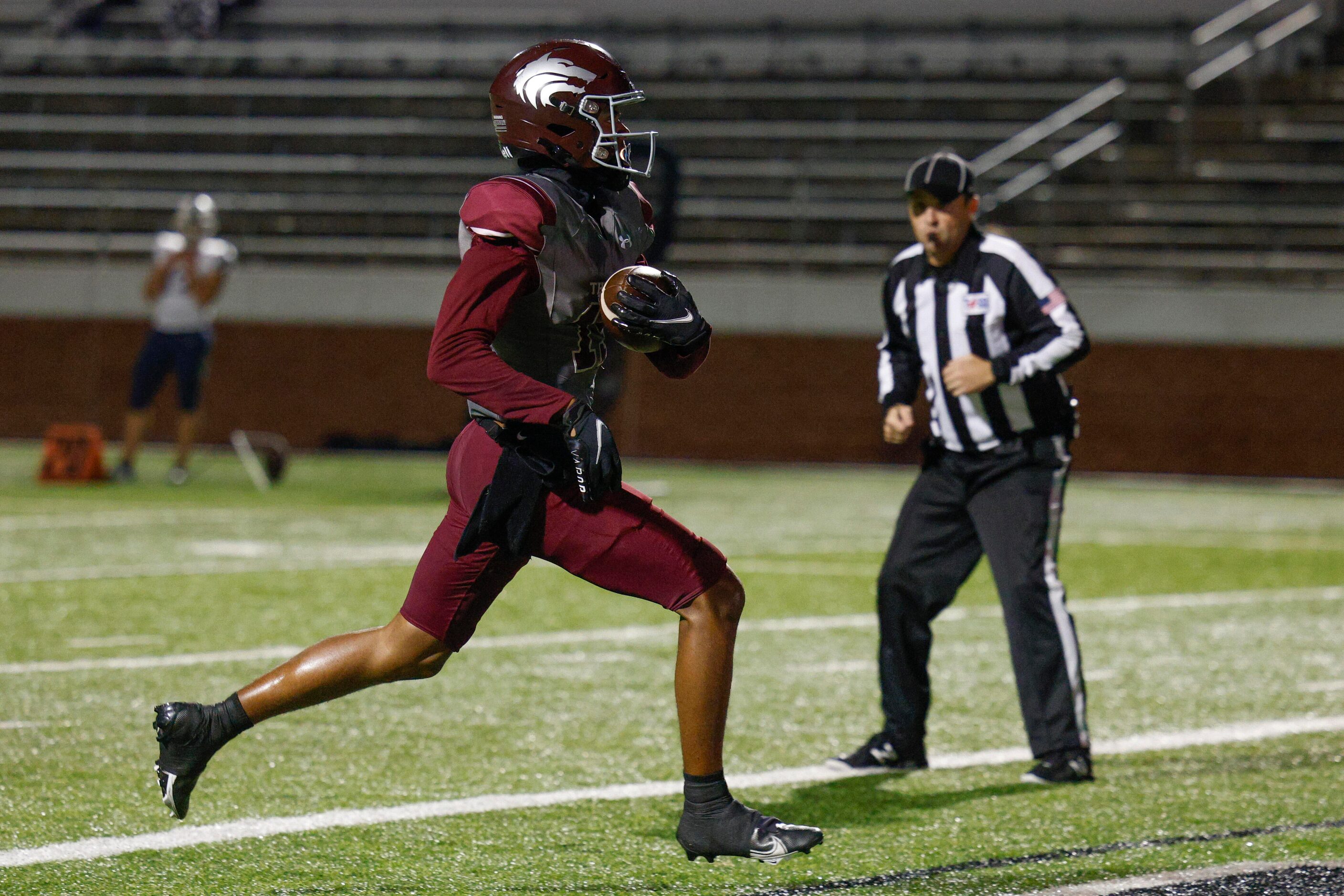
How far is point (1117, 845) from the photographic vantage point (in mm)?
3951

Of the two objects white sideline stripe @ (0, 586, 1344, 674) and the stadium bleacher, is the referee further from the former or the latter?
the stadium bleacher

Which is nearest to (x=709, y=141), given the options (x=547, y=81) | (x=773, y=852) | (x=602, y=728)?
(x=602, y=728)

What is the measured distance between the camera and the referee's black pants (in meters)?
4.76

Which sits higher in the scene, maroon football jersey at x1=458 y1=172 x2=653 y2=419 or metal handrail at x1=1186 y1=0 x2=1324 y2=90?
metal handrail at x1=1186 y1=0 x2=1324 y2=90

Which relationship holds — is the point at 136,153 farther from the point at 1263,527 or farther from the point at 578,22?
the point at 1263,527

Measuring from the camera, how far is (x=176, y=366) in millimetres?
12977

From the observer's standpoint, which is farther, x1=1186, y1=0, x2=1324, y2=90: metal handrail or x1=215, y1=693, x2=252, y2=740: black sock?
x1=1186, y1=0, x2=1324, y2=90: metal handrail

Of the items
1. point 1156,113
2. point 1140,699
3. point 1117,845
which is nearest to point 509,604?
point 1140,699

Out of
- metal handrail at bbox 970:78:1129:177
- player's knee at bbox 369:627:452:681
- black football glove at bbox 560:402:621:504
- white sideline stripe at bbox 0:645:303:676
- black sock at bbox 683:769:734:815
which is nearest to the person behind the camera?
black football glove at bbox 560:402:621:504

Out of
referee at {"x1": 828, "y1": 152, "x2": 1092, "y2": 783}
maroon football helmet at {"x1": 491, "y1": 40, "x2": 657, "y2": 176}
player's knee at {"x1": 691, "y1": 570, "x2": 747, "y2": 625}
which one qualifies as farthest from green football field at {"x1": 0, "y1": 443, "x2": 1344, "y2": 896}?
maroon football helmet at {"x1": 491, "y1": 40, "x2": 657, "y2": 176}

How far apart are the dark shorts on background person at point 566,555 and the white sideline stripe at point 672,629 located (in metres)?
2.76

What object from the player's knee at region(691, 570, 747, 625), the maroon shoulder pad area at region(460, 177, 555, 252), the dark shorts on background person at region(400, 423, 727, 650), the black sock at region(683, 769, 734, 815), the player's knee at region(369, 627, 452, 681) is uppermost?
the maroon shoulder pad area at region(460, 177, 555, 252)

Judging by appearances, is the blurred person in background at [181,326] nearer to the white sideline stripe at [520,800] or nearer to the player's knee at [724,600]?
the white sideline stripe at [520,800]

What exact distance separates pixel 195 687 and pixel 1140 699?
9.64ft
